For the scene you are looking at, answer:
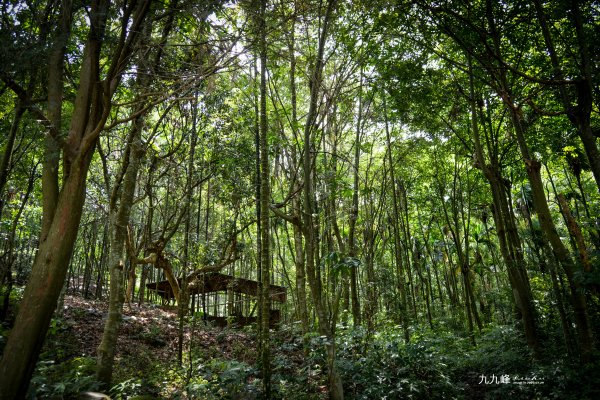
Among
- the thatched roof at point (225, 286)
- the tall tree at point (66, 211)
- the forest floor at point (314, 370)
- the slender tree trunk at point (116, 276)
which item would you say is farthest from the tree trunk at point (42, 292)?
the thatched roof at point (225, 286)

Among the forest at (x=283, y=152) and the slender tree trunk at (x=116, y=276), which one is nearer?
the forest at (x=283, y=152)

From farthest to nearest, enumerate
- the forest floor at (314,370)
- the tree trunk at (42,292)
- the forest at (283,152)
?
1. the forest floor at (314,370)
2. the forest at (283,152)
3. the tree trunk at (42,292)

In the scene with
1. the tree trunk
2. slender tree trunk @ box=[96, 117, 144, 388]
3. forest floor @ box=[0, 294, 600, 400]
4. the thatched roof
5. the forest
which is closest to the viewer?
the tree trunk

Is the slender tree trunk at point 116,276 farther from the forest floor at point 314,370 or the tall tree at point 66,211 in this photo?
the tall tree at point 66,211

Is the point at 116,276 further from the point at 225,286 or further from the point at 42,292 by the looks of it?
the point at 225,286

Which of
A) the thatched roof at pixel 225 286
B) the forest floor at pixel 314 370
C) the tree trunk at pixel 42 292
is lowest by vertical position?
the forest floor at pixel 314 370

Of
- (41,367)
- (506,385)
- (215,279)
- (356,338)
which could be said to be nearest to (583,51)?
(506,385)

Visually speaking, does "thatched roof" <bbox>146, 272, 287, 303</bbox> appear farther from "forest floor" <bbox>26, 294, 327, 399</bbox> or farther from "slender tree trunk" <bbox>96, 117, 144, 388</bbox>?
"slender tree trunk" <bbox>96, 117, 144, 388</bbox>

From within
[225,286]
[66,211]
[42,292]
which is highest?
[225,286]

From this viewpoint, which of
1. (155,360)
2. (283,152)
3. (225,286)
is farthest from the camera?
(225,286)

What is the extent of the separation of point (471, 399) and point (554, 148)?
5.37 m

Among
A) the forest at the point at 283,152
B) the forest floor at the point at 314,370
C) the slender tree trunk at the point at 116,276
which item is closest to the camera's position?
the forest at the point at 283,152

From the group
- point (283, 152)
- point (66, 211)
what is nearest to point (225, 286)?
point (283, 152)

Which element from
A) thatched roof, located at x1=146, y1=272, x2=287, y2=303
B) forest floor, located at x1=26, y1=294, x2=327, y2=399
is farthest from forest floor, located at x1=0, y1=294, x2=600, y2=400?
thatched roof, located at x1=146, y1=272, x2=287, y2=303
